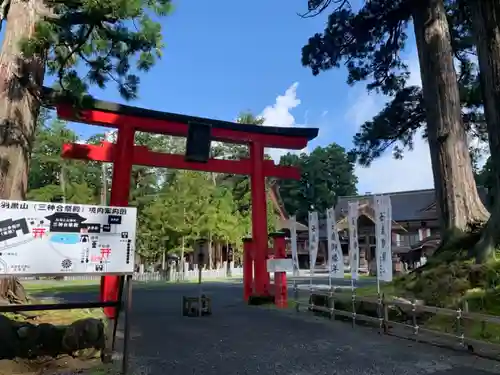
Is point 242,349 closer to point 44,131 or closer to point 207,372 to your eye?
point 207,372

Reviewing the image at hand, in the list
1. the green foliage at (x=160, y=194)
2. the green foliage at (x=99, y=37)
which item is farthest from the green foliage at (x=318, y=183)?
the green foliage at (x=99, y=37)

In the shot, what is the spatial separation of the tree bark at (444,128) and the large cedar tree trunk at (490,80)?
1.21 metres

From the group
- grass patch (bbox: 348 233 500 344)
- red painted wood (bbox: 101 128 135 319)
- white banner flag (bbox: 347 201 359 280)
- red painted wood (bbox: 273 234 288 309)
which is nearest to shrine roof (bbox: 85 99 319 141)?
red painted wood (bbox: 101 128 135 319)

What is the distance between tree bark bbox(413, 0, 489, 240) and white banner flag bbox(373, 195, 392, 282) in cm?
200

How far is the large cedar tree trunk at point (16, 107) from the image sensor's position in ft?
21.3

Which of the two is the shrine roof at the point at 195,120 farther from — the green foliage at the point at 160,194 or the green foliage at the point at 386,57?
the green foliage at the point at 160,194

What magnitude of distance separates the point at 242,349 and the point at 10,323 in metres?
3.33

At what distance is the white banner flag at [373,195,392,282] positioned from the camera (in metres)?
8.77

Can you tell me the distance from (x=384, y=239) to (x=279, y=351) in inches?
145

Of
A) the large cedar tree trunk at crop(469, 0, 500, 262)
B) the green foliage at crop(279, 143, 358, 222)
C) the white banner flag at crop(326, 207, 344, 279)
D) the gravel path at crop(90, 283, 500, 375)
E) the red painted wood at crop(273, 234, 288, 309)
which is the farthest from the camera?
the green foliage at crop(279, 143, 358, 222)

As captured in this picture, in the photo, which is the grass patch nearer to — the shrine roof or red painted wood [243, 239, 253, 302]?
red painted wood [243, 239, 253, 302]

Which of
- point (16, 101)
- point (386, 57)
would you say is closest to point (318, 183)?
point (386, 57)

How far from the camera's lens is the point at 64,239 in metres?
5.03

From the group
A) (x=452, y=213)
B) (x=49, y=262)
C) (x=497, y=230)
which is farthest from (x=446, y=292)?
(x=49, y=262)
